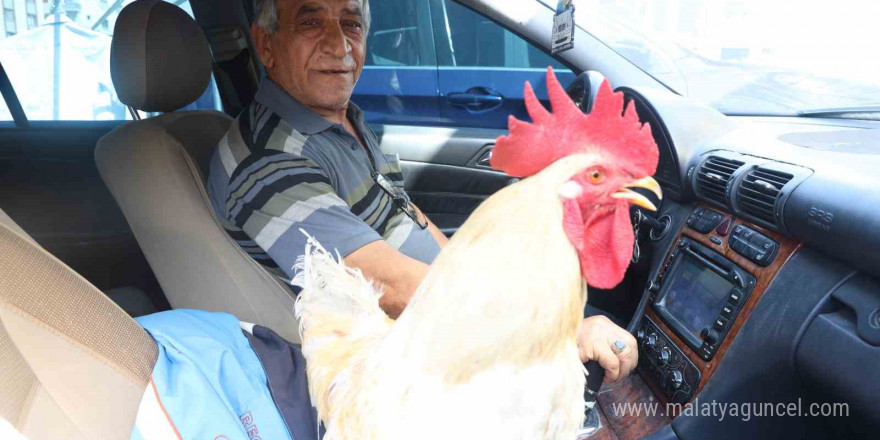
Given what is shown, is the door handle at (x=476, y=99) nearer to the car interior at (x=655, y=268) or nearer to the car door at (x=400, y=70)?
the car door at (x=400, y=70)

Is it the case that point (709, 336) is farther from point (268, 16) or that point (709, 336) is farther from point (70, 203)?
point (70, 203)

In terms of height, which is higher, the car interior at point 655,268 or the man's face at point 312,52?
the man's face at point 312,52

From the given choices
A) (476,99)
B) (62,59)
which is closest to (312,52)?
(476,99)

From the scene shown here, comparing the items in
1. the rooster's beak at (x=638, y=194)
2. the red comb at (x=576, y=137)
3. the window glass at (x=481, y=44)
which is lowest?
the window glass at (x=481, y=44)

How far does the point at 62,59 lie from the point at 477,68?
8.11 feet

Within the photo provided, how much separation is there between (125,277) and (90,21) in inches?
54.5

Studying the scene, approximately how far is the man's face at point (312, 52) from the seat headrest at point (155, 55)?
279 millimetres

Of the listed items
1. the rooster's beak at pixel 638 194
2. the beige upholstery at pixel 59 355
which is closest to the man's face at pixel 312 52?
the beige upholstery at pixel 59 355

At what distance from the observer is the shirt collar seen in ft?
6.36

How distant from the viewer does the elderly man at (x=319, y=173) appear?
1695mm

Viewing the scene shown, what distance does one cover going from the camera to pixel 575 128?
3.59 ft

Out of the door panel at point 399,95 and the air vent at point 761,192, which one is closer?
the air vent at point 761,192

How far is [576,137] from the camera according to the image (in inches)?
42.7

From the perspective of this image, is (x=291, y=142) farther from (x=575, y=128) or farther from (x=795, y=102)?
(x=795, y=102)
